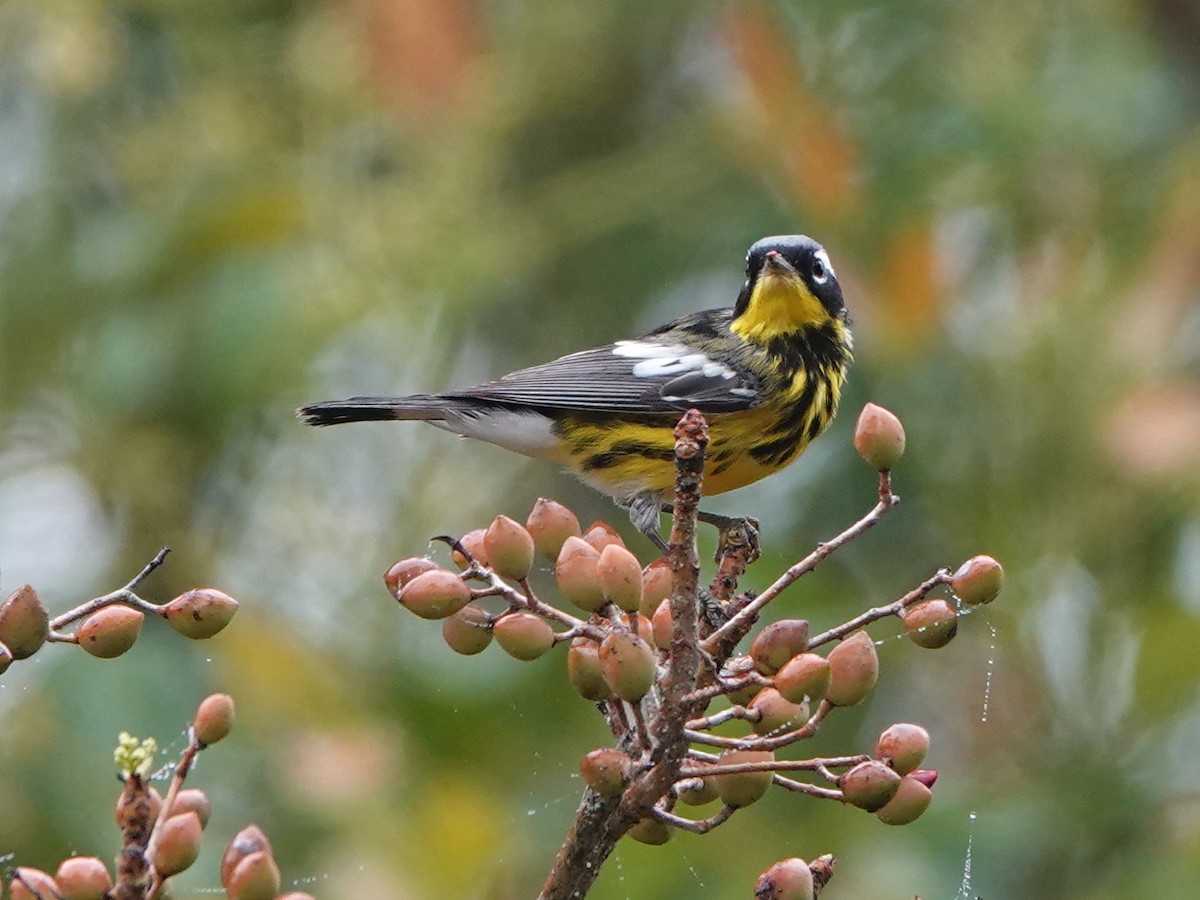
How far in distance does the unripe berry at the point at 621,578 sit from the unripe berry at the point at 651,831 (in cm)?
20

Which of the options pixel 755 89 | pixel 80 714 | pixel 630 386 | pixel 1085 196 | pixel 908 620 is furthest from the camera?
pixel 1085 196

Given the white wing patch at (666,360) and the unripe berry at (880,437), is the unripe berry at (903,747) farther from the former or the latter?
the white wing patch at (666,360)

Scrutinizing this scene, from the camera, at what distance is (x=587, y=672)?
1562 mm

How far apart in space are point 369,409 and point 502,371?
2047 mm

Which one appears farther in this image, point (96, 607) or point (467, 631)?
point (467, 631)

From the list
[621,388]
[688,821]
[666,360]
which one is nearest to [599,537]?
[688,821]

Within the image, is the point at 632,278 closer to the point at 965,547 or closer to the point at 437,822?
the point at 965,547

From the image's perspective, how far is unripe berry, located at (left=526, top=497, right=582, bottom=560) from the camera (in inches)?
69.4

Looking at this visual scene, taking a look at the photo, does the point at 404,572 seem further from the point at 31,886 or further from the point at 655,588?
the point at 31,886

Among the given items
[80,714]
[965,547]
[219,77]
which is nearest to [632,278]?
[219,77]

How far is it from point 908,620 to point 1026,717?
2.40 m

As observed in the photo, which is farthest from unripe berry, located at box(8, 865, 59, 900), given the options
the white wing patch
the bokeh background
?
the white wing patch

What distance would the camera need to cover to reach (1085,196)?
15.4 ft

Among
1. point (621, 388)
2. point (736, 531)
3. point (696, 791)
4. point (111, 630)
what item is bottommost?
point (111, 630)
